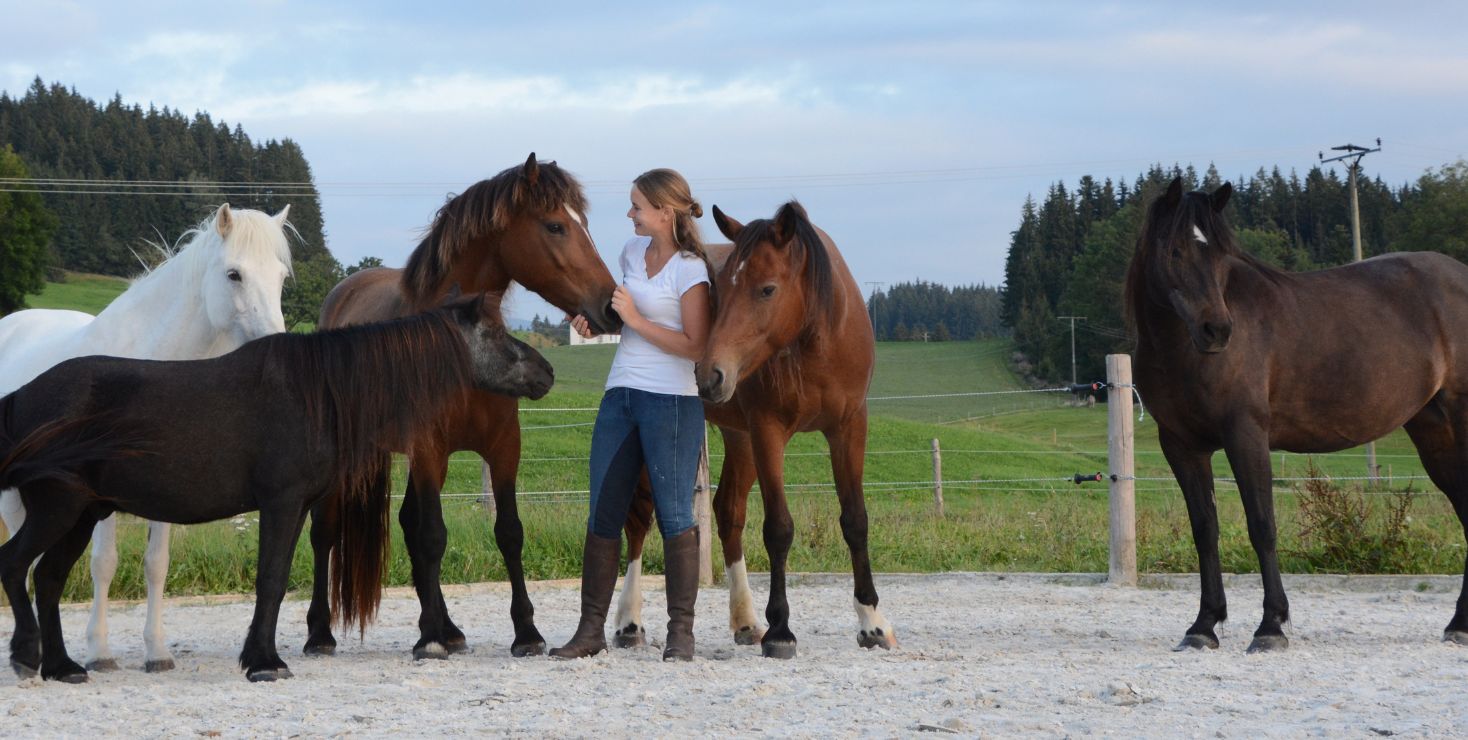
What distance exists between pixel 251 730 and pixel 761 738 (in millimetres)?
1611

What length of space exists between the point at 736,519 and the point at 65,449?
337cm

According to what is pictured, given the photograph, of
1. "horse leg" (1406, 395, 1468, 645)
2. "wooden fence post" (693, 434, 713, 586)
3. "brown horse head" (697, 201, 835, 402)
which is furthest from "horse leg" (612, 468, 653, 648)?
"horse leg" (1406, 395, 1468, 645)

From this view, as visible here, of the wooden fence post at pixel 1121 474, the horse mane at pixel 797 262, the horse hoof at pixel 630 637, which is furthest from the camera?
the wooden fence post at pixel 1121 474

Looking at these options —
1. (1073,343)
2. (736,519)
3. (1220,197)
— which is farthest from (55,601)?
(1073,343)

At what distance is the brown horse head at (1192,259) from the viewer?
228 inches

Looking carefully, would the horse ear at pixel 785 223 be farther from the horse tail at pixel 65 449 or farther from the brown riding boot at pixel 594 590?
the horse tail at pixel 65 449

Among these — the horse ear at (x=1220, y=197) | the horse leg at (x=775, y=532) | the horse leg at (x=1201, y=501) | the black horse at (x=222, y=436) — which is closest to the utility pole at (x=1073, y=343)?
the horse leg at (x=1201, y=501)

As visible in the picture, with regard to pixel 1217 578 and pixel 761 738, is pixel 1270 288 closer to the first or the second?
pixel 1217 578

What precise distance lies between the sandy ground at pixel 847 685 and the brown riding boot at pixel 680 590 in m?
0.15

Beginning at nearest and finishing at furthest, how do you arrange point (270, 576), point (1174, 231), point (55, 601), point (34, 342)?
point (270, 576) < point (55, 601) < point (1174, 231) < point (34, 342)

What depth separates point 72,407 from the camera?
4.93 m

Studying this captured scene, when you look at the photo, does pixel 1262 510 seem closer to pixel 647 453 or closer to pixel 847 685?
pixel 847 685

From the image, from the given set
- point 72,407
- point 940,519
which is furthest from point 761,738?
point 940,519

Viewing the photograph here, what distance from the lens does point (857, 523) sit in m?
6.04
